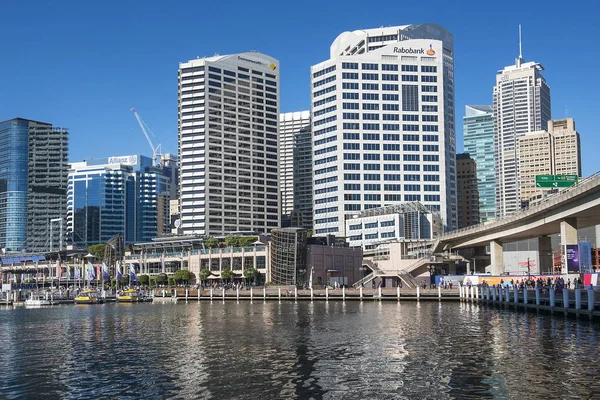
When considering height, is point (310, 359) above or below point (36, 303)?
above

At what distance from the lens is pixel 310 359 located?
5022 centimetres

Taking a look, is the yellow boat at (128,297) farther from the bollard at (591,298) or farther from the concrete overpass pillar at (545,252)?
the bollard at (591,298)

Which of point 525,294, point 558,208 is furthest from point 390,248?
point 525,294

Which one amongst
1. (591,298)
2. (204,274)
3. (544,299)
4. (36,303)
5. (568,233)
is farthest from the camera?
(204,274)

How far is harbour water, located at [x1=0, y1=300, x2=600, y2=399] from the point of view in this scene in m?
38.9

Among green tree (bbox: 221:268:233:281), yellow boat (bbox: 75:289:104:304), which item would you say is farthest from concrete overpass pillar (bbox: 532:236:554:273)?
yellow boat (bbox: 75:289:104:304)

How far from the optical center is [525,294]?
304 feet

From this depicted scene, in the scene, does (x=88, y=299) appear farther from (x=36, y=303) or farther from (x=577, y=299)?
(x=577, y=299)

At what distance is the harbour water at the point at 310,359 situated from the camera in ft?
128

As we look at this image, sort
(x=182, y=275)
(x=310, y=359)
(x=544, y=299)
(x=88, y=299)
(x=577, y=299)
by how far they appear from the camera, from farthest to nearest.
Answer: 1. (x=182, y=275)
2. (x=88, y=299)
3. (x=544, y=299)
4. (x=577, y=299)
5. (x=310, y=359)

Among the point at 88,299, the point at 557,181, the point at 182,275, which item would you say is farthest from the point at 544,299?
the point at 182,275

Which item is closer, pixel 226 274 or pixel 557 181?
pixel 557 181

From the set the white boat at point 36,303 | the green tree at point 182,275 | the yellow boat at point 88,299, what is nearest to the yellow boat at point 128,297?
the yellow boat at point 88,299

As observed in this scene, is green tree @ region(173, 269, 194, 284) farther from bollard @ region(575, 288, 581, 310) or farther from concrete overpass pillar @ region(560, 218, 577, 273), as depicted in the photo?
bollard @ region(575, 288, 581, 310)
